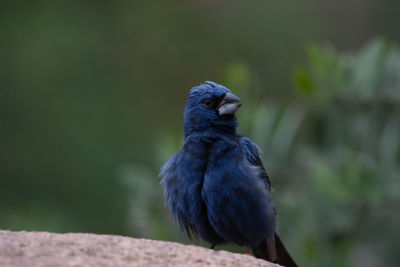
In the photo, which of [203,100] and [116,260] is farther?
[203,100]

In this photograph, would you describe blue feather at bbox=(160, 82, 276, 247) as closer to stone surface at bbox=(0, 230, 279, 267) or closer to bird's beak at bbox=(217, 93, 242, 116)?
bird's beak at bbox=(217, 93, 242, 116)

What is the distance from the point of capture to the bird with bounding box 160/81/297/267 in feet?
14.5

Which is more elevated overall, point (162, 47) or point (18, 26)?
point (18, 26)

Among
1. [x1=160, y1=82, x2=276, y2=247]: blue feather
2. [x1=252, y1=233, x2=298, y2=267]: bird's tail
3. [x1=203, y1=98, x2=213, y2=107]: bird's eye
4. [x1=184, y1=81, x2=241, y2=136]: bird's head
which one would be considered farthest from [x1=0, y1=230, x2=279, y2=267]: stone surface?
[x1=203, y1=98, x2=213, y2=107]: bird's eye

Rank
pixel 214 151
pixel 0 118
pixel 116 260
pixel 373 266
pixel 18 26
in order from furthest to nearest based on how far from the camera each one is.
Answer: pixel 18 26 → pixel 0 118 → pixel 373 266 → pixel 214 151 → pixel 116 260

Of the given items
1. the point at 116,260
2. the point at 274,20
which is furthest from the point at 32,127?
the point at 116,260

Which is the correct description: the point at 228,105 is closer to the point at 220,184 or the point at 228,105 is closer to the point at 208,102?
the point at 208,102

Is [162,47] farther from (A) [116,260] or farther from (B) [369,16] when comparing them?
(A) [116,260]

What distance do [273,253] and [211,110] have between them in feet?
3.38

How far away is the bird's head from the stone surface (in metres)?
1.26

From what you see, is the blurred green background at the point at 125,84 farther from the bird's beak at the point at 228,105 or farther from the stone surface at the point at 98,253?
the stone surface at the point at 98,253

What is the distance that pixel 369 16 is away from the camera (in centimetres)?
1166

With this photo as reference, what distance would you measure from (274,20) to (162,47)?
1.97 metres

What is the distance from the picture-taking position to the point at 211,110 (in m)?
4.72
